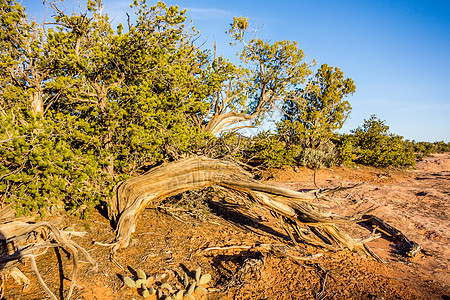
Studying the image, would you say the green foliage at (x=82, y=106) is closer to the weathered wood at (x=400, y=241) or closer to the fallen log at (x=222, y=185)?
the fallen log at (x=222, y=185)

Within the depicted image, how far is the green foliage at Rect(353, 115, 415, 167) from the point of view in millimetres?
15141

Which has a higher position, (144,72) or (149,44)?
(149,44)

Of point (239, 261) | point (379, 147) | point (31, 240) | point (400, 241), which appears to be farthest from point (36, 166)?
point (379, 147)

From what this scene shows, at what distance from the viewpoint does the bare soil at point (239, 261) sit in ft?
10.8

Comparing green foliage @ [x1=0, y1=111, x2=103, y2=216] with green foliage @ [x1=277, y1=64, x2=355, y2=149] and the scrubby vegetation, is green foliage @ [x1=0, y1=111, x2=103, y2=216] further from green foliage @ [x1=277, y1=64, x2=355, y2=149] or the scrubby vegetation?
green foliage @ [x1=277, y1=64, x2=355, y2=149]

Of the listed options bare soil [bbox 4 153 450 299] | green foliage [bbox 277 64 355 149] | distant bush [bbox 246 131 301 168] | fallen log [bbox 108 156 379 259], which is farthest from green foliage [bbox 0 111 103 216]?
green foliage [bbox 277 64 355 149]

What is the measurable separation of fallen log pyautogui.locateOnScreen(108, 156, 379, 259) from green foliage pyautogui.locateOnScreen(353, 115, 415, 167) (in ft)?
42.4

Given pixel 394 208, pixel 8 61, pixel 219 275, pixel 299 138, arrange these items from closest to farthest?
1. pixel 219 275
2. pixel 8 61
3. pixel 394 208
4. pixel 299 138

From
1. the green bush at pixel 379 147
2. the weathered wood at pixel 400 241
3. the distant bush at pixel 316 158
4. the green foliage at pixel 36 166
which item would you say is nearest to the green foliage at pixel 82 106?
the green foliage at pixel 36 166

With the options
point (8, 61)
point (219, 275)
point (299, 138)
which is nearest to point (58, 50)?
point (8, 61)

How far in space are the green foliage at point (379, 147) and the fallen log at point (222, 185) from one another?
42.4 ft

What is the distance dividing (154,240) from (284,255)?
2382 millimetres

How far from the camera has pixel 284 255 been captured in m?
4.09

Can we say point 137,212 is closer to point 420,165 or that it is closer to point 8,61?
point 8,61
